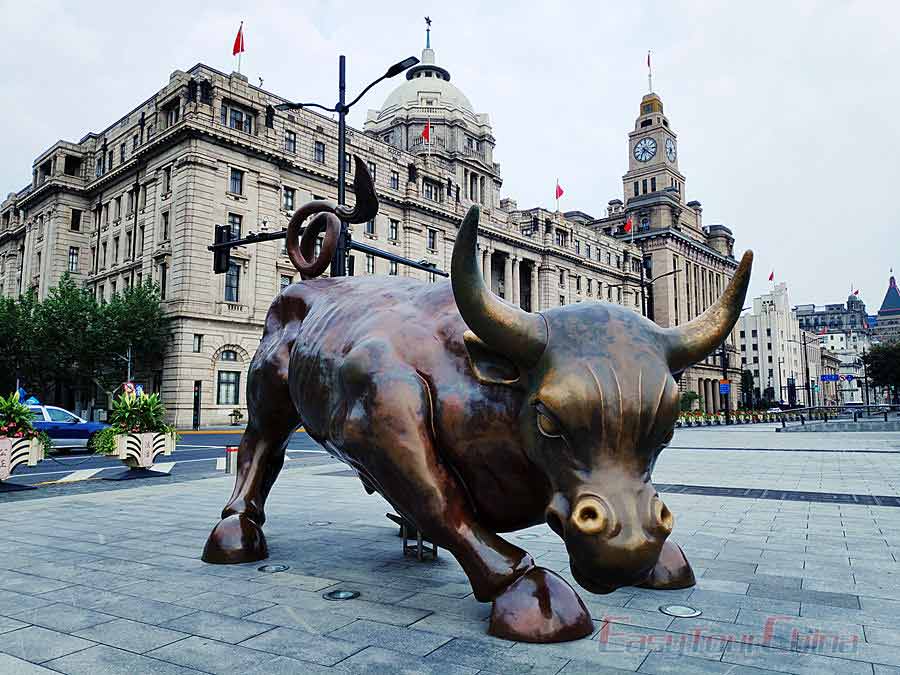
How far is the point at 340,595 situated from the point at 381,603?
0.28 meters

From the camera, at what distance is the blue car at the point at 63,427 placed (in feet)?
60.5

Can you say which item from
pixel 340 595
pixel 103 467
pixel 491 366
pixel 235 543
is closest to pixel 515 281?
pixel 103 467

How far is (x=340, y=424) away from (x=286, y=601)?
1038mm

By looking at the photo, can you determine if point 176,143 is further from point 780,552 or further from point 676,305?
point 676,305

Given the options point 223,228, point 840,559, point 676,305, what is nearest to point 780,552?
point 840,559

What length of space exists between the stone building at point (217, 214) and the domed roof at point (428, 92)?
341 centimetres

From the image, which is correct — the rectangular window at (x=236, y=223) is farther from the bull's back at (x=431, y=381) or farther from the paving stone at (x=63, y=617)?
the paving stone at (x=63, y=617)

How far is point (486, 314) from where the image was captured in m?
2.63

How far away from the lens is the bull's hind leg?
14.8ft

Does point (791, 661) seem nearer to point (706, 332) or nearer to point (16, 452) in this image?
point (706, 332)

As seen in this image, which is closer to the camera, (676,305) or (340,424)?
(340,424)

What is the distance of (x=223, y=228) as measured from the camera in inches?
628

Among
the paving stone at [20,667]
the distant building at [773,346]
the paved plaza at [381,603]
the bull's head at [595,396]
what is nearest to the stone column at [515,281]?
the paved plaza at [381,603]

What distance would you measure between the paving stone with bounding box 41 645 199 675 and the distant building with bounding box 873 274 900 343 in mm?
183781
